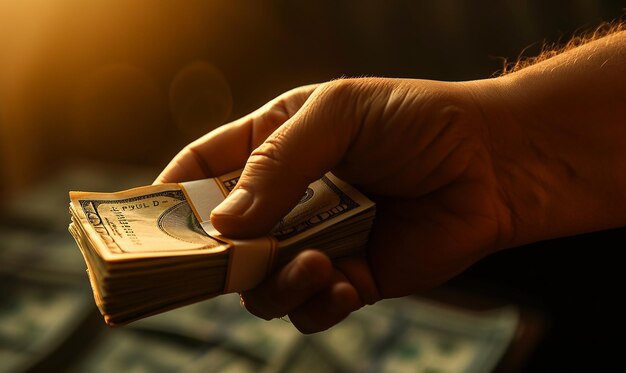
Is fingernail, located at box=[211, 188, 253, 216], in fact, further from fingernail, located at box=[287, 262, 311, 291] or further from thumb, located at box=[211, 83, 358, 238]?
fingernail, located at box=[287, 262, 311, 291]

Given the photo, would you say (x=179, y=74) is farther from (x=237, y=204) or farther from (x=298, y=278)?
(x=298, y=278)

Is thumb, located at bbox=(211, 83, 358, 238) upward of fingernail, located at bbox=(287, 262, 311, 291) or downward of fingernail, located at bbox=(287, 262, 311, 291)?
upward

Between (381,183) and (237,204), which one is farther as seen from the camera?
(381,183)

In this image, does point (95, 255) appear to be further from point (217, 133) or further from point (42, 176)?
point (42, 176)

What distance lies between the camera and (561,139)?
1.21 metres

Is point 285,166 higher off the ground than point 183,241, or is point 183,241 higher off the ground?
point 285,166

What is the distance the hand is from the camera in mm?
948

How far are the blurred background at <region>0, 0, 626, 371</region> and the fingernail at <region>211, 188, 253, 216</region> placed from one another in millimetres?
646

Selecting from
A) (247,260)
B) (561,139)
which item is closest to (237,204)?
(247,260)

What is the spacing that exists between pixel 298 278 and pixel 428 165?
33cm

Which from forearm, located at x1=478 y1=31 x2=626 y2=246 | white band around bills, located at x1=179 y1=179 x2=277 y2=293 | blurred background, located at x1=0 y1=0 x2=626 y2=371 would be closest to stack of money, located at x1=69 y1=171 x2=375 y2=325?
white band around bills, located at x1=179 y1=179 x2=277 y2=293

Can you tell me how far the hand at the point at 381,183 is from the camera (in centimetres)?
95

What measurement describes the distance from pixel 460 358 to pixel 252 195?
65cm

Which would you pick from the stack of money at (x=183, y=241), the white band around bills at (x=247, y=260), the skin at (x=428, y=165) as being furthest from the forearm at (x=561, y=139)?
the white band around bills at (x=247, y=260)
